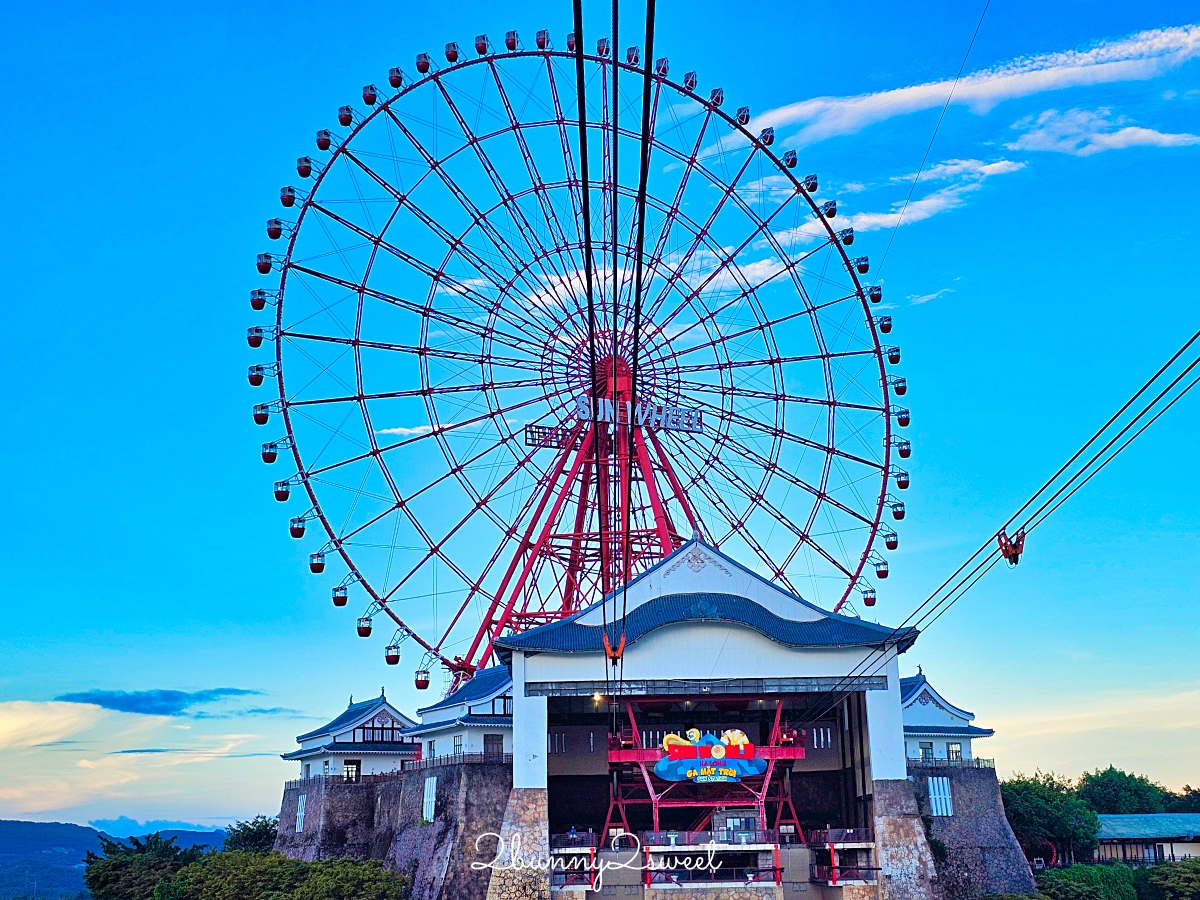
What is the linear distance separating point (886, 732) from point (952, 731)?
1406 cm

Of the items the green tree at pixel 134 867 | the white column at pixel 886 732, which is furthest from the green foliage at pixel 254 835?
the white column at pixel 886 732

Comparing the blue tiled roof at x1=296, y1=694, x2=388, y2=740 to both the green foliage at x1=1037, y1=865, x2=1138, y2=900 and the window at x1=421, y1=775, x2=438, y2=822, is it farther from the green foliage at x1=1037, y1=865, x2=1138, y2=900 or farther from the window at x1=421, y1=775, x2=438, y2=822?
the green foliage at x1=1037, y1=865, x2=1138, y2=900

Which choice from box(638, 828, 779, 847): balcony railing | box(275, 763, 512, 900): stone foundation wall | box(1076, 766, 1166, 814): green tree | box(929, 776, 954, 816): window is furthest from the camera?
box(1076, 766, 1166, 814): green tree

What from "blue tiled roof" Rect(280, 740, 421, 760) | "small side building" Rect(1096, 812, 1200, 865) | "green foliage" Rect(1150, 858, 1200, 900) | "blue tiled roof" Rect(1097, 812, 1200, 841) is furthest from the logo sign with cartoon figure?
"blue tiled roof" Rect(1097, 812, 1200, 841)

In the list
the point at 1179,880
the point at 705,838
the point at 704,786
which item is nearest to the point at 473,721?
the point at 704,786

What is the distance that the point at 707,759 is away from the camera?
136 feet

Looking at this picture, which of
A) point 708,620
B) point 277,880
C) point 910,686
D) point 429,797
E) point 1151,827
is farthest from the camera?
point 1151,827

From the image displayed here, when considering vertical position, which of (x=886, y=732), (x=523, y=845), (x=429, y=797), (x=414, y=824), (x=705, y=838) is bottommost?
(x=523, y=845)

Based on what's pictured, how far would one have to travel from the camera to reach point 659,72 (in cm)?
4459

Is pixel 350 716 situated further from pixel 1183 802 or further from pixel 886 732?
pixel 1183 802

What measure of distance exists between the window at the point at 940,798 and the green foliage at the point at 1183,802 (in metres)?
39.2

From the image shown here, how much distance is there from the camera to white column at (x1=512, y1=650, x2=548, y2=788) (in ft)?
132

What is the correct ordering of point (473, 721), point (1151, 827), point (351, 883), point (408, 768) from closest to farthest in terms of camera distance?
1. point (351, 883)
2. point (473, 721)
3. point (408, 768)
4. point (1151, 827)

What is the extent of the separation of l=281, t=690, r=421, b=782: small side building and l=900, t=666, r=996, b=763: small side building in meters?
22.5
